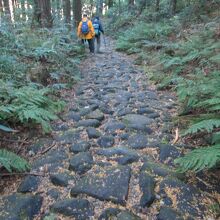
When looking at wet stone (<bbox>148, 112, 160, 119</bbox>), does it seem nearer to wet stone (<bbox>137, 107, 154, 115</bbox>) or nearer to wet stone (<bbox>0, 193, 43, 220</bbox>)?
wet stone (<bbox>137, 107, 154, 115</bbox>)

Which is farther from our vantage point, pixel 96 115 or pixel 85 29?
pixel 85 29

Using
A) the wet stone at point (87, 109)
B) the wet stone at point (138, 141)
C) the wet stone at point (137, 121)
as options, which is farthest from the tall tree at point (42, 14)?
the wet stone at point (138, 141)

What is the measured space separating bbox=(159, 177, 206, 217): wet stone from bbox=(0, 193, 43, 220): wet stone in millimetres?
1405

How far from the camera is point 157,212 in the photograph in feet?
9.64

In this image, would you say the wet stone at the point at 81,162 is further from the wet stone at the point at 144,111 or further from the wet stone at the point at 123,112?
the wet stone at the point at 144,111

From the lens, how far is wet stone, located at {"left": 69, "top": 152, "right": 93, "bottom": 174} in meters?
3.73

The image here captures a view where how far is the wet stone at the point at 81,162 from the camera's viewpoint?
3.73 metres

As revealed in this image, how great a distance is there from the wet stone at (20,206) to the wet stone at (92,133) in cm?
163

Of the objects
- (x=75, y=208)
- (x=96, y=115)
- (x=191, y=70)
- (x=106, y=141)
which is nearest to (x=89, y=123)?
(x=96, y=115)

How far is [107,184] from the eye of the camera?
3373 mm

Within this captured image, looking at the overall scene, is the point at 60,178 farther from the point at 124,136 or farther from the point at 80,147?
the point at 124,136

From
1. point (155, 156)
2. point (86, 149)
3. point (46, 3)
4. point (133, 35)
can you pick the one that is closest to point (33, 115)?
point (86, 149)

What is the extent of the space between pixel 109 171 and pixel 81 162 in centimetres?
45

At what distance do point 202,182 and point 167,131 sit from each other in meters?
1.48
